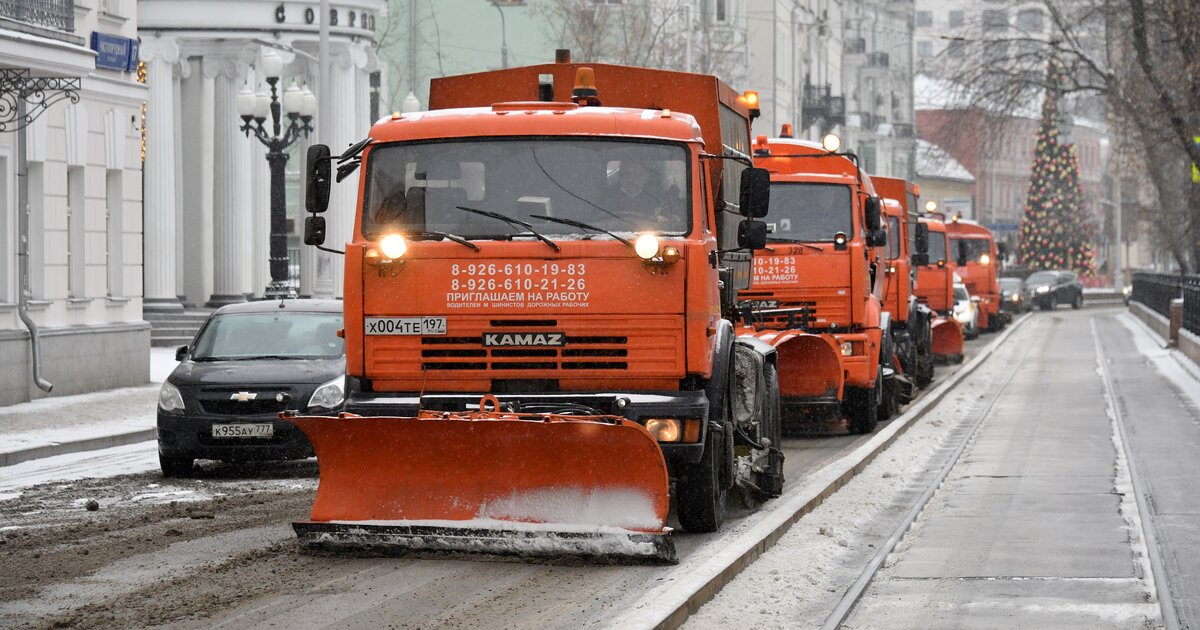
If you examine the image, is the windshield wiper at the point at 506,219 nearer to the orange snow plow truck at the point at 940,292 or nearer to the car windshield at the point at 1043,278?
the orange snow plow truck at the point at 940,292

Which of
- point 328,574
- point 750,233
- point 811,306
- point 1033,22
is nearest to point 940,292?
point 1033,22

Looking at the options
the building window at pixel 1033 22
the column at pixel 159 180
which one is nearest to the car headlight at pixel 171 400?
the column at pixel 159 180

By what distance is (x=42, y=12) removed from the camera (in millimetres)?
24109

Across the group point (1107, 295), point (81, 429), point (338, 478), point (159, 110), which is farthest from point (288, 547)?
point (1107, 295)

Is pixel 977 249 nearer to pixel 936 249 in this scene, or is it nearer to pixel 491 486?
pixel 936 249

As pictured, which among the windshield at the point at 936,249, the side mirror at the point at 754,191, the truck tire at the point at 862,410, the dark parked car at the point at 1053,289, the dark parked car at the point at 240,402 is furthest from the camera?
the dark parked car at the point at 1053,289

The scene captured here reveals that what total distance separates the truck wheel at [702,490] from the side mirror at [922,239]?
57.3 feet

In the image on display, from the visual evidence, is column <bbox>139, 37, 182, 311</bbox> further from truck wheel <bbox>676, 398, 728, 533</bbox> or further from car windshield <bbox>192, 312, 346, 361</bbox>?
truck wheel <bbox>676, 398, 728, 533</bbox>

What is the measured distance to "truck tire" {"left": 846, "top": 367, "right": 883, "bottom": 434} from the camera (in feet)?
68.5

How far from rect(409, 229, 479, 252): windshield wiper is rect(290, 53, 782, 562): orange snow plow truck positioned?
0.05 feet

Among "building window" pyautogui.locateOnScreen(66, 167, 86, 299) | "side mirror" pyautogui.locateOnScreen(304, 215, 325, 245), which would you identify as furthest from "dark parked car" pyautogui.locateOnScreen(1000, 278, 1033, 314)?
"side mirror" pyautogui.locateOnScreen(304, 215, 325, 245)

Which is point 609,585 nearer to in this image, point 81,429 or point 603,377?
point 603,377

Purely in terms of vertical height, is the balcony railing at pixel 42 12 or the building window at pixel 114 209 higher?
the balcony railing at pixel 42 12

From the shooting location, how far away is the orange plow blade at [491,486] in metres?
10.7
